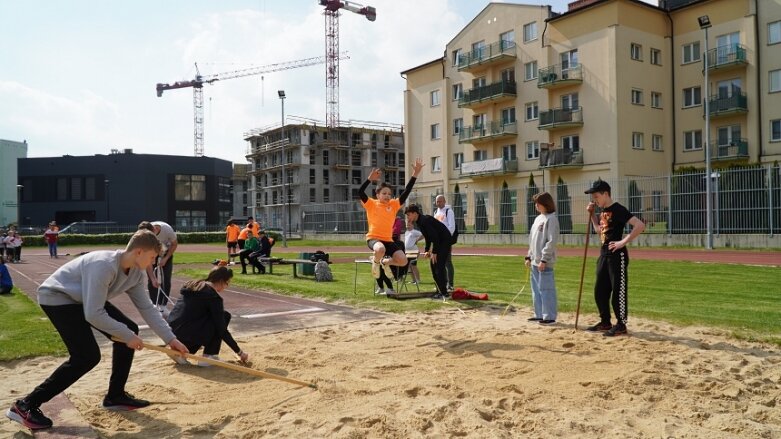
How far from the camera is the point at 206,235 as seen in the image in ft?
179

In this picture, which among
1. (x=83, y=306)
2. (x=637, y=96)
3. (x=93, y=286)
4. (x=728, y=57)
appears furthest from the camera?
(x=637, y=96)

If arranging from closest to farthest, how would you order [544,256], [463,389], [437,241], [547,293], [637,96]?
[463,389] → [544,256] → [547,293] → [437,241] → [637,96]

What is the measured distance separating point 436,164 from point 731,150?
23565 mm

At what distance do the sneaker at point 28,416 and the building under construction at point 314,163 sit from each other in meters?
79.0

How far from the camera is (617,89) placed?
127 feet

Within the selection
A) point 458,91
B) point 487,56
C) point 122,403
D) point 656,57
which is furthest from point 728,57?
point 122,403

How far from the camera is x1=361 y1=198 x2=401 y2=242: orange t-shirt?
9852mm

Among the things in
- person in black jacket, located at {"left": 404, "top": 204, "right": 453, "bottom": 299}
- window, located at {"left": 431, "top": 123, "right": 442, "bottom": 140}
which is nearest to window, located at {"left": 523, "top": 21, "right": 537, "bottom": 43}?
window, located at {"left": 431, "top": 123, "right": 442, "bottom": 140}

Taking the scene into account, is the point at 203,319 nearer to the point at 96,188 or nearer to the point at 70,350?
the point at 70,350

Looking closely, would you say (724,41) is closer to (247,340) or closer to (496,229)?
(496,229)

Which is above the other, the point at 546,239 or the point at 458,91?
the point at 458,91

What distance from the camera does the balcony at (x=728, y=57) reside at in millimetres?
36594

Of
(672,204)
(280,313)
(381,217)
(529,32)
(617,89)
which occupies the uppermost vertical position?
(529,32)

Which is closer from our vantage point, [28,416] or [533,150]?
[28,416]
